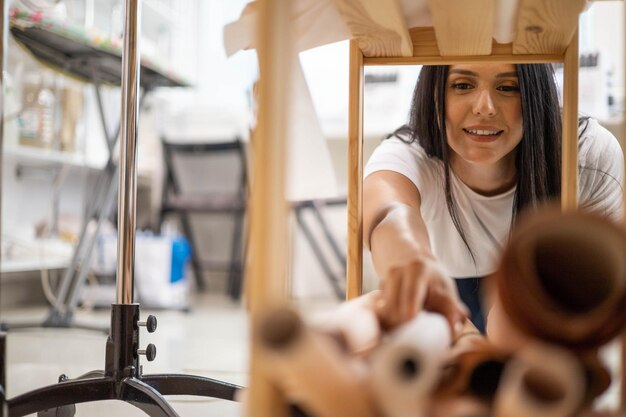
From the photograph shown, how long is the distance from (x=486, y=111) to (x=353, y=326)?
53 cm

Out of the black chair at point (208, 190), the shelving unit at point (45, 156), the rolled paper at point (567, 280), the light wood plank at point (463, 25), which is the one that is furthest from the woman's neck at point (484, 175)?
the black chair at point (208, 190)

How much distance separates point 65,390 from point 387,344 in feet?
1.75

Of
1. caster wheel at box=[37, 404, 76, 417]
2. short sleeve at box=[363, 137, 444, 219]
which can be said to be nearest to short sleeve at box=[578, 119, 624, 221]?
short sleeve at box=[363, 137, 444, 219]

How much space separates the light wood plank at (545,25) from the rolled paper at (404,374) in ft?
1.30

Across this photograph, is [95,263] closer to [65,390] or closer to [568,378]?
[65,390]

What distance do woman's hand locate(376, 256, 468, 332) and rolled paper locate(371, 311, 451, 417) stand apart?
0.07m

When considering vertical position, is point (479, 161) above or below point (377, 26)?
below

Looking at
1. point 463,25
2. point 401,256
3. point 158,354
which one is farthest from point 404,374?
point 158,354

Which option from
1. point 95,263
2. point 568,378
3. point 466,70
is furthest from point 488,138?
point 95,263

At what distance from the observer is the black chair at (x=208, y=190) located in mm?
2859

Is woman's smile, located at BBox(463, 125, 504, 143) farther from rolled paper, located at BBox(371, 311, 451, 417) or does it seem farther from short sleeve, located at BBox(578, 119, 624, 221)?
rolled paper, located at BBox(371, 311, 451, 417)

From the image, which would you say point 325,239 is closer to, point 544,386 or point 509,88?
point 509,88

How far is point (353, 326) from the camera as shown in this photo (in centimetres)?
41

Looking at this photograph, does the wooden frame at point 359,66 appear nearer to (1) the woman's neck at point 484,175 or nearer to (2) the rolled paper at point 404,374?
(2) the rolled paper at point 404,374
